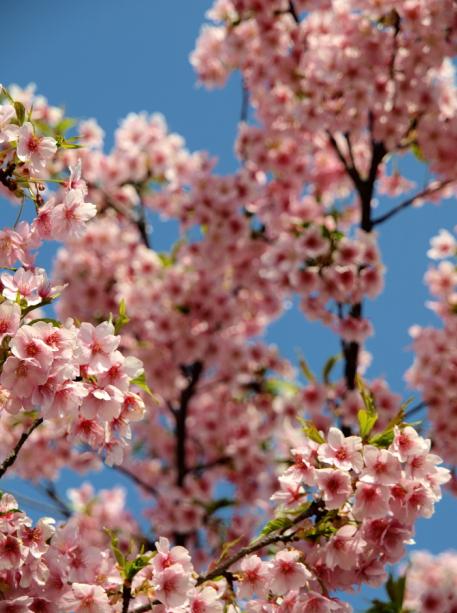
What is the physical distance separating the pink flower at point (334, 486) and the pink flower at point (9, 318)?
1.41 m

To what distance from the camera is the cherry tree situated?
3.37 m

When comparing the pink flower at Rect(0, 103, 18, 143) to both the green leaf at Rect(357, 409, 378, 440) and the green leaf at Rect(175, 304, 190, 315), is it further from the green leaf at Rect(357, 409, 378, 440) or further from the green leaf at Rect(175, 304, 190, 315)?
the green leaf at Rect(175, 304, 190, 315)

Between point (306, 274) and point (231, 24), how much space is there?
11.1 ft

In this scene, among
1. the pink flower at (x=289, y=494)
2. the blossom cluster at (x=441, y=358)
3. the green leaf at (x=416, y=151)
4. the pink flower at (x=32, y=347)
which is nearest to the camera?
the pink flower at (x=32, y=347)

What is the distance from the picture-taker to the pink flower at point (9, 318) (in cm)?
317

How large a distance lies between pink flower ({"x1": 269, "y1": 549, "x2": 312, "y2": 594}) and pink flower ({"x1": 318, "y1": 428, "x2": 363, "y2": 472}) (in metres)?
0.46

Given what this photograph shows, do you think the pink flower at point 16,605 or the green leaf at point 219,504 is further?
the green leaf at point 219,504

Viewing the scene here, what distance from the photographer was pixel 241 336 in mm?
11211

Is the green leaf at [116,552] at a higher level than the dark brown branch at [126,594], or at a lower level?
higher

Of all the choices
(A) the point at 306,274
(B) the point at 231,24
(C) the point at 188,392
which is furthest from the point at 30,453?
(B) the point at 231,24

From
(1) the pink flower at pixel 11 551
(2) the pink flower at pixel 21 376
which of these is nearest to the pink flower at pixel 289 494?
(1) the pink flower at pixel 11 551

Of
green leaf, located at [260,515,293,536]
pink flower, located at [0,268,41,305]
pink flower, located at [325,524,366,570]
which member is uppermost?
pink flower, located at [0,268,41,305]

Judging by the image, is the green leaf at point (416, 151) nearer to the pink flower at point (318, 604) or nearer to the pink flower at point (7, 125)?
the pink flower at point (7, 125)

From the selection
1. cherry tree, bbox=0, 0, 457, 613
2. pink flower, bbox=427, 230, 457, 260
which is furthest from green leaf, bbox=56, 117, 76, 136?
pink flower, bbox=427, 230, 457, 260
